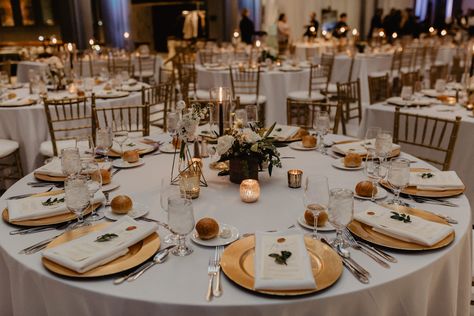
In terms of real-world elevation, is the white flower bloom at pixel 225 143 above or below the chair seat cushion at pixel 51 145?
above

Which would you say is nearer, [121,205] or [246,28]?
[121,205]

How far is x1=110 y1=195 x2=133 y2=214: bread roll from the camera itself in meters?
1.83

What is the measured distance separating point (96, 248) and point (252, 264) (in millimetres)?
511

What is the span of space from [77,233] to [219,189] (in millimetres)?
680

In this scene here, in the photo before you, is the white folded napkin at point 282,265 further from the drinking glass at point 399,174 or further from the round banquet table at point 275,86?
the round banquet table at point 275,86

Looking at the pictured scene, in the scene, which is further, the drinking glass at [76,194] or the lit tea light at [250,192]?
the lit tea light at [250,192]

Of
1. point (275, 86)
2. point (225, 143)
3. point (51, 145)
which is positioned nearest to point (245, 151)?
point (225, 143)

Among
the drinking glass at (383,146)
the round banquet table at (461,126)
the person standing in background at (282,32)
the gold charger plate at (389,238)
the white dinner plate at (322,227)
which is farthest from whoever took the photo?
the person standing in background at (282,32)

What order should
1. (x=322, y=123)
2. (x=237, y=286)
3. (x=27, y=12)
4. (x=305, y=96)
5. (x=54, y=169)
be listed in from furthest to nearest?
(x=27, y=12)
(x=305, y=96)
(x=322, y=123)
(x=54, y=169)
(x=237, y=286)

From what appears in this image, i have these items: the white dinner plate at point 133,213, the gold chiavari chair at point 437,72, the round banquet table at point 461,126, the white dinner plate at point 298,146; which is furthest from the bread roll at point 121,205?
the gold chiavari chair at point 437,72

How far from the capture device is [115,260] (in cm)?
149

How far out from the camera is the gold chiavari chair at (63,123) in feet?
12.1

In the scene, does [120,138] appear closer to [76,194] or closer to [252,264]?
[76,194]

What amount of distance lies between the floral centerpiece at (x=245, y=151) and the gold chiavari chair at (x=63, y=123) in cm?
194
